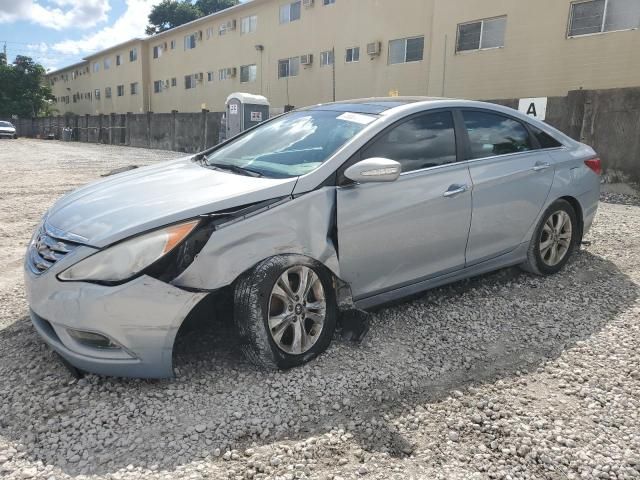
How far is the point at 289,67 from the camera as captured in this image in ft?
84.2

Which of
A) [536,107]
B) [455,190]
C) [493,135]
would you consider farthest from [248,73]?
[455,190]

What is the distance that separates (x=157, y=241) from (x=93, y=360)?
0.67 metres

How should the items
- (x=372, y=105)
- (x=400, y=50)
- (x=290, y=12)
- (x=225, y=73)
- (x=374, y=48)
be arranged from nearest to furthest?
(x=372, y=105), (x=400, y=50), (x=374, y=48), (x=290, y=12), (x=225, y=73)

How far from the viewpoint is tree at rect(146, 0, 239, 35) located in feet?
180

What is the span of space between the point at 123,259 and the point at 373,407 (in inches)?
57.6

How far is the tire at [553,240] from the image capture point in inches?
165

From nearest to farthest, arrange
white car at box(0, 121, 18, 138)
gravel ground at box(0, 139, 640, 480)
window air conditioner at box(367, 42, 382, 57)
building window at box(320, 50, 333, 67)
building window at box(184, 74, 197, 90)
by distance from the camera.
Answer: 1. gravel ground at box(0, 139, 640, 480)
2. window air conditioner at box(367, 42, 382, 57)
3. building window at box(320, 50, 333, 67)
4. building window at box(184, 74, 197, 90)
5. white car at box(0, 121, 18, 138)

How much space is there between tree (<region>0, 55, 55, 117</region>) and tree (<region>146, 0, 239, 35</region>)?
1318 centimetres

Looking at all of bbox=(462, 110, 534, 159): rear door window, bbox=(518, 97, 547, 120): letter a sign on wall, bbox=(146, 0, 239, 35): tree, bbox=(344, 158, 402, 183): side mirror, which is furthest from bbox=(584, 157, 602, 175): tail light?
bbox=(146, 0, 239, 35): tree

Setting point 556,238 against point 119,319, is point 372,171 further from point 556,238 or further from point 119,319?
point 556,238

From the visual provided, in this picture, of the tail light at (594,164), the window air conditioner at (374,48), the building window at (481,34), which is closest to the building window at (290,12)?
the window air conditioner at (374,48)

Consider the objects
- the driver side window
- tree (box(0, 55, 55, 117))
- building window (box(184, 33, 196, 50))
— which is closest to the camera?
the driver side window

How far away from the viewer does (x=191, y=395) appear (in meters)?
2.60

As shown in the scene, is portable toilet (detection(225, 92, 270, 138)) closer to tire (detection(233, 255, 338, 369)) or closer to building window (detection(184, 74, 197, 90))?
tire (detection(233, 255, 338, 369))
